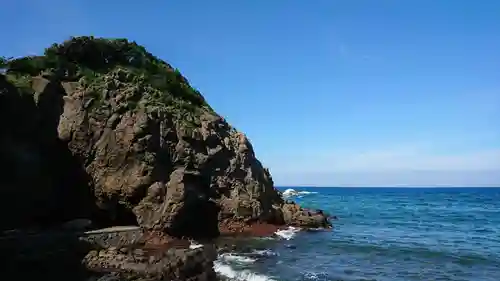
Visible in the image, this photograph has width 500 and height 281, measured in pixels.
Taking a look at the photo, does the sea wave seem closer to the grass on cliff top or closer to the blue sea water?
the blue sea water

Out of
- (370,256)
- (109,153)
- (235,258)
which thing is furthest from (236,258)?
(109,153)

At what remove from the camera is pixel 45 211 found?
1283 inches

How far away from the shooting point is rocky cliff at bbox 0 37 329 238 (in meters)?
31.1

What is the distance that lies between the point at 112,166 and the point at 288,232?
676 inches

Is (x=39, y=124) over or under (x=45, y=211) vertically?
over

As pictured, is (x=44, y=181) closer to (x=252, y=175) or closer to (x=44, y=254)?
(x=44, y=254)

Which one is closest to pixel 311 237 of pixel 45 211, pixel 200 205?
pixel 200 205

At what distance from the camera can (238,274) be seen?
2370 centimetres

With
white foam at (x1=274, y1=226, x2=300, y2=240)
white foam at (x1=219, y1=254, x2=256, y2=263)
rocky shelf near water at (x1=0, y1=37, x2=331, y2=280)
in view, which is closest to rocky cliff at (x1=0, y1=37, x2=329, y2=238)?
rocky shelf near water at (x1=0, y1=37, x2=331, y2=280)

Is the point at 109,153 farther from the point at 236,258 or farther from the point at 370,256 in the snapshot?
the point at 370,256

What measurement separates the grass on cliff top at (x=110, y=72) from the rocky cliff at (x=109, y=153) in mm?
101

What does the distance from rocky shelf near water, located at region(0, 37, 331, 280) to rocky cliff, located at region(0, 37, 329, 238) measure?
87mm

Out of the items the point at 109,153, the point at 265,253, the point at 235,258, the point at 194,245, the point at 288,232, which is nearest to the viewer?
the point at 235,258

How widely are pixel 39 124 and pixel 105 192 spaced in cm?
694
